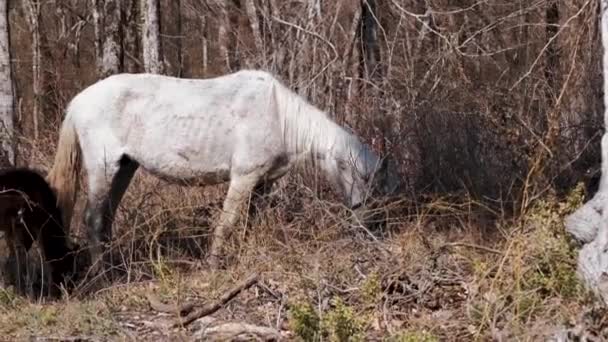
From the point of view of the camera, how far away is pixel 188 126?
8289 mm

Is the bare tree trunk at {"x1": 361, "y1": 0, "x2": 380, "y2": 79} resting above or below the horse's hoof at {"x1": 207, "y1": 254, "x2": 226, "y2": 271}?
above

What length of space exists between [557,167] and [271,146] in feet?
7.22

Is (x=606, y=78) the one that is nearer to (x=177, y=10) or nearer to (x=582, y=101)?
(x=582, y=101)

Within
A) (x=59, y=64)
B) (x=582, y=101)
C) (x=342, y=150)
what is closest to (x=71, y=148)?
(x=342, y=150)

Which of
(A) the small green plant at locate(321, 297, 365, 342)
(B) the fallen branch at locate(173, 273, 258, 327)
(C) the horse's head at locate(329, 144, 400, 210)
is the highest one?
Answer: (A) the small green plant at locate(321, 297, 365, 342)

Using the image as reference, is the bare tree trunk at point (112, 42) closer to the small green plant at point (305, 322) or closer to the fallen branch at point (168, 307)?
the fallen branch at point (168, 307)

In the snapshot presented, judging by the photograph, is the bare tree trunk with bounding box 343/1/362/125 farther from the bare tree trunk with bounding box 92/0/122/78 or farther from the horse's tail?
the bare tree trunk with bounding box 92/0/122/78

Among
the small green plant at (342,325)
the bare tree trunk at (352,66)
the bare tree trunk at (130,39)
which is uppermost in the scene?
the bare tree trunk at (352,66)

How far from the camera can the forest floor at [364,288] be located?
522cm

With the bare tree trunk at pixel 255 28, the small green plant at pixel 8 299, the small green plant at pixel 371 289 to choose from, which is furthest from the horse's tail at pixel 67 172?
the small green plant at pixel 371 289

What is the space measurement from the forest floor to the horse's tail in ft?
2.59

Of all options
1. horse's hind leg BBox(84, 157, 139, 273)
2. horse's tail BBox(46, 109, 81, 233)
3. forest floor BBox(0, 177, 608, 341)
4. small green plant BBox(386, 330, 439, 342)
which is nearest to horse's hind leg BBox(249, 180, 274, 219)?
forest floor BBox(0, 177, 608, 341)

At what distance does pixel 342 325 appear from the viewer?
5.11 metres

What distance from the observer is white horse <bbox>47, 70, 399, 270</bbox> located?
8133 mm
